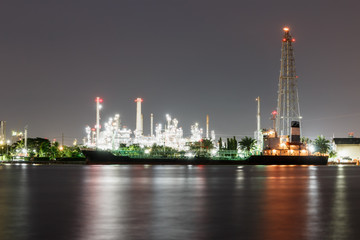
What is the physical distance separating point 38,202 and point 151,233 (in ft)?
38.0

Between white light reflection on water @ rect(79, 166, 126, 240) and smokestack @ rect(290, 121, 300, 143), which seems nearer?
white light reflection on water @ rect(79, 166, 126, 240)

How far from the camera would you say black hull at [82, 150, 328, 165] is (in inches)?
5856

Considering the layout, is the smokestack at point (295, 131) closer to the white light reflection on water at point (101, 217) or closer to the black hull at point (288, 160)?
the black hull at point (288, 160)

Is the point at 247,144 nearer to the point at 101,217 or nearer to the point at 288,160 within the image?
the point at 288,160

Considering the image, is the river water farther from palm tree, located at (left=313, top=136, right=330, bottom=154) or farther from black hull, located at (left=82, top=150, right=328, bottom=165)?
palm tree, located at (left=313, top=136, right=330, bottom=154)

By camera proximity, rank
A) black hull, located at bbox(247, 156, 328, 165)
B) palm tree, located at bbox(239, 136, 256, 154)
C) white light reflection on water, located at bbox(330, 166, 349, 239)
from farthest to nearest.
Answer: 1. palm tree, located at bbox(239, 136, 256, 154)
2. black hull, located at bbox(247, 156, 328, 165)
3. white light reflection on water, located at bbox(330, 166, 349, 239)

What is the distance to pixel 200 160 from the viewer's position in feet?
537

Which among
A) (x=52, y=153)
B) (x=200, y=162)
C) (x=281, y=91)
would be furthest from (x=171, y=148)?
(x=281, y=91)

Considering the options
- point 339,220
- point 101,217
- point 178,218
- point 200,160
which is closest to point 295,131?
point 200,160

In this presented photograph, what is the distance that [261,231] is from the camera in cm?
1571

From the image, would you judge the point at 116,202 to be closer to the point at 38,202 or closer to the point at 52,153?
the point at 38,202

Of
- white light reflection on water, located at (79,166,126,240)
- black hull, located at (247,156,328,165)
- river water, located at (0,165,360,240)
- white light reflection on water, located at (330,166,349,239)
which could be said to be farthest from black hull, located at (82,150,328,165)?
white light reflection on water, located at (330,166,349,239)

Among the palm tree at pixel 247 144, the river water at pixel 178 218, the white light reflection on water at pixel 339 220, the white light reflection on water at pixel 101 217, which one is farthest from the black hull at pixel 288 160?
the white light reflection on water at pixel 339 220

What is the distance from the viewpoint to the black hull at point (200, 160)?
148750 millimetres
